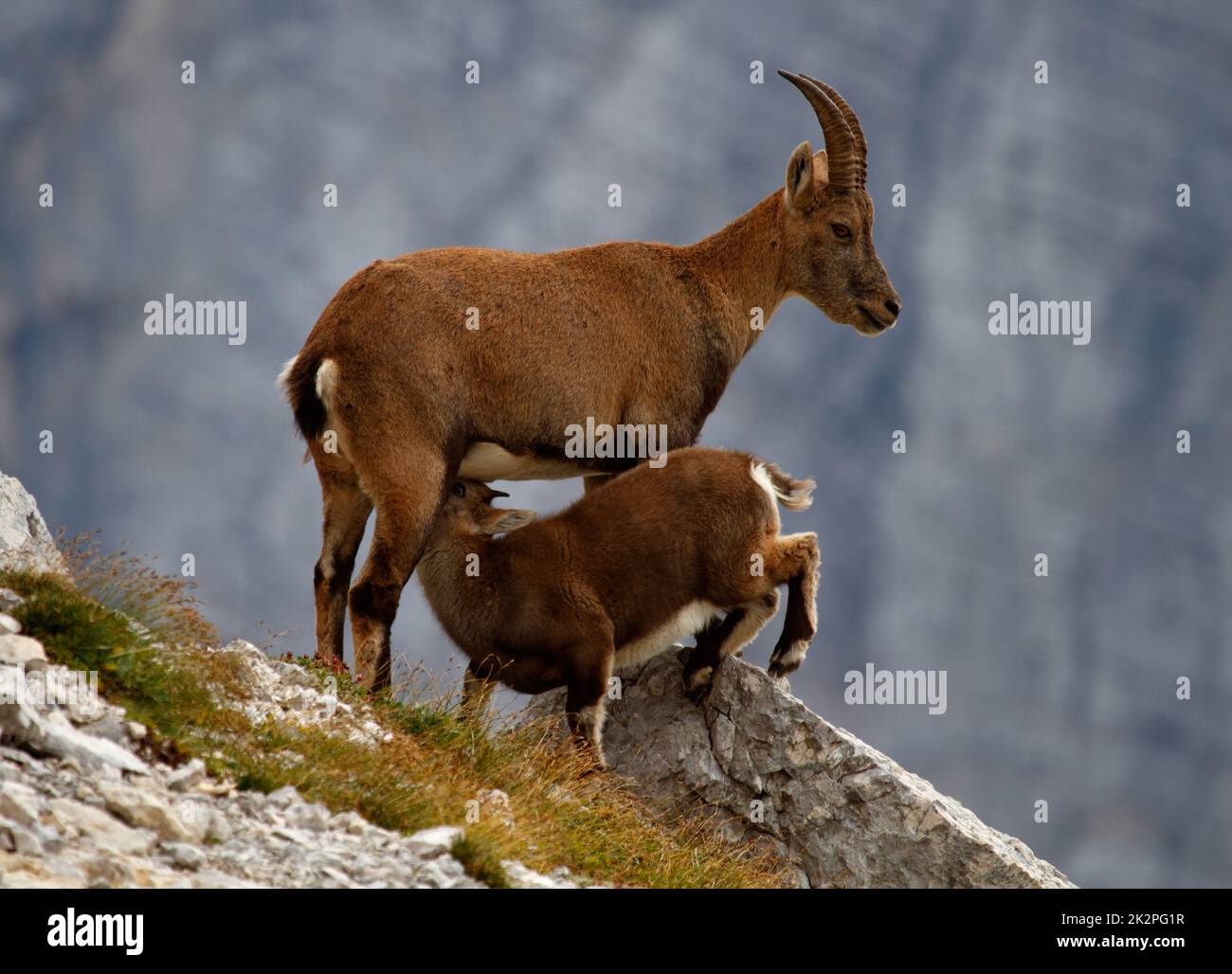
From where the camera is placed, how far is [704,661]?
9.59 meters

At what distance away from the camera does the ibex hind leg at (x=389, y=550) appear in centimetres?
911

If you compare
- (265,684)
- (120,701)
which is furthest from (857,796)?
(120,701)

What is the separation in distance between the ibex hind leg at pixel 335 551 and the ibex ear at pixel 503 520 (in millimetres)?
839

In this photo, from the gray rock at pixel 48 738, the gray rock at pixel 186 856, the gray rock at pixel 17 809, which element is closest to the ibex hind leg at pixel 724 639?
the gray rock at pixel 48 738

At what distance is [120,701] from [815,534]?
4.73m

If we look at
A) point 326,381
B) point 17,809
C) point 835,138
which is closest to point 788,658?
point 326,381

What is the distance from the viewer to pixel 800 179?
10.8 meters

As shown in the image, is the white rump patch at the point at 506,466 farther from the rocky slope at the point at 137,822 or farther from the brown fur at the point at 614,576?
the rocky slope at the point at 137,822

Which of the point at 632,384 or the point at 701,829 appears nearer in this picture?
the point at 701,829

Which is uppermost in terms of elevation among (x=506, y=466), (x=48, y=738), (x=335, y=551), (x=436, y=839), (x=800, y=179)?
(x=800, y=179)

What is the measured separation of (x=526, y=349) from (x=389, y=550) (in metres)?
1.68

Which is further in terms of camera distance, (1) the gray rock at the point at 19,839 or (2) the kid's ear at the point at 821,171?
(2) the kid's ear at the point at 821,171

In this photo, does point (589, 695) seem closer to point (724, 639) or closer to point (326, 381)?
point (724, 639)
